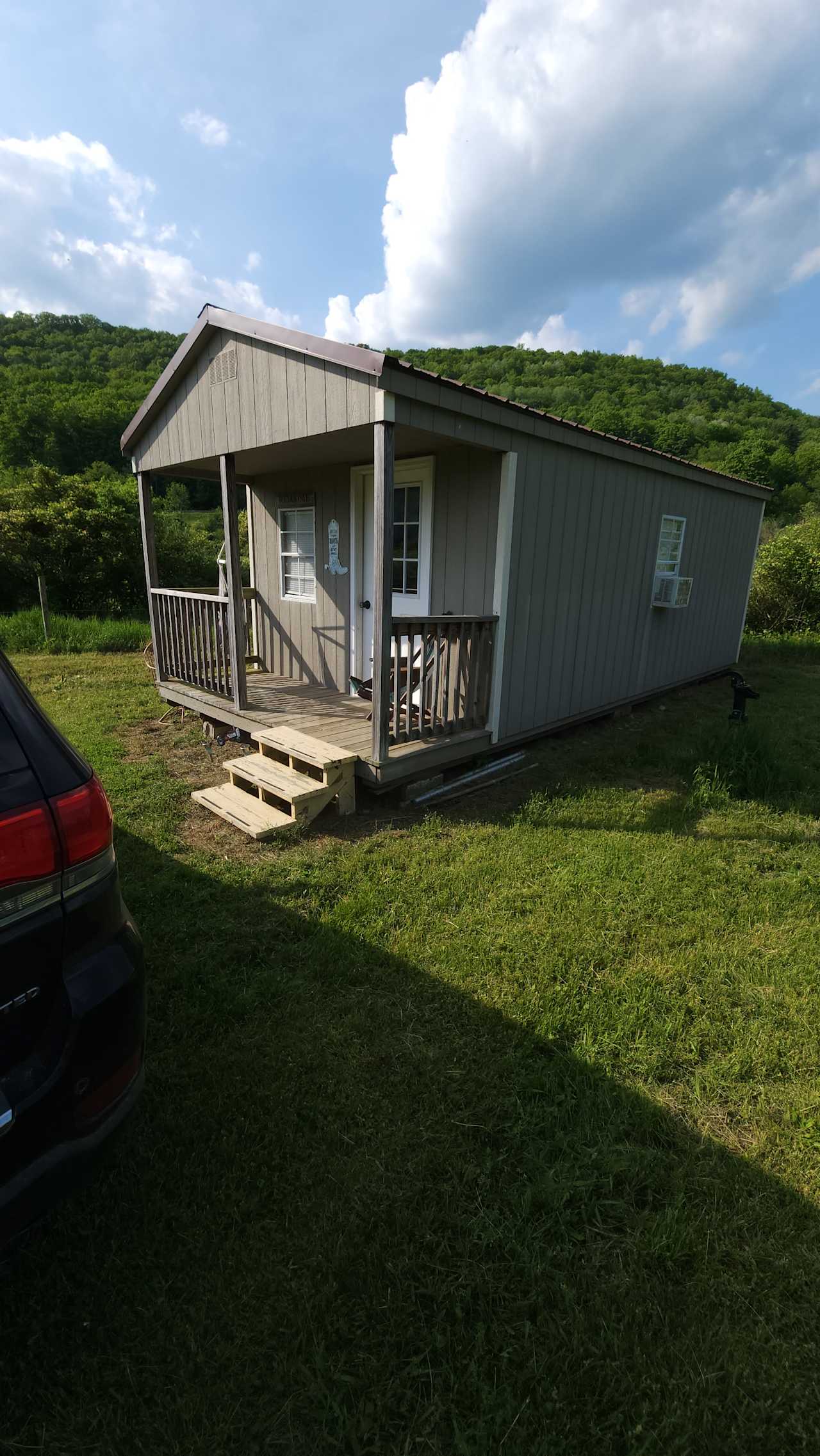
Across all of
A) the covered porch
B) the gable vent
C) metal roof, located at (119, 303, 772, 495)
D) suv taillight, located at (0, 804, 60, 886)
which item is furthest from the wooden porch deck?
suv taillight, located at (0, 804, 60, 886)

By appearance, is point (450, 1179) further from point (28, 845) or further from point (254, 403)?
point (254, 403)

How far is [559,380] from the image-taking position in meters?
19.2

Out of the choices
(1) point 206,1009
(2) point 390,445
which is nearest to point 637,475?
(2) point 390,445

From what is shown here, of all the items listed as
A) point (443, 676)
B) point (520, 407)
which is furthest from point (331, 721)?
point (520, 407)

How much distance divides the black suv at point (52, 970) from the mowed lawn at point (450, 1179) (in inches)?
20.1

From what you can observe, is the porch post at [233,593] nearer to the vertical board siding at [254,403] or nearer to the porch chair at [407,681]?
the vertical board siding at [254,403]

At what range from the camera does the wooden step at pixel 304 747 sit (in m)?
4.14

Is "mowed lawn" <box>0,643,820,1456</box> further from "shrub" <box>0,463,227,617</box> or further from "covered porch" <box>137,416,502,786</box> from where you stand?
"shrub" <box>0,463,227,617</box>

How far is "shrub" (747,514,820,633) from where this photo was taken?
13.1 metres

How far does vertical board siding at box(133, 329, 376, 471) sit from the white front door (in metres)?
1.21

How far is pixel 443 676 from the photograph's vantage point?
4.82 metres

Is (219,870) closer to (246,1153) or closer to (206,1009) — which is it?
(206,1009)

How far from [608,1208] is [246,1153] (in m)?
1.02

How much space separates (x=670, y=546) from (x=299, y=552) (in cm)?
408
